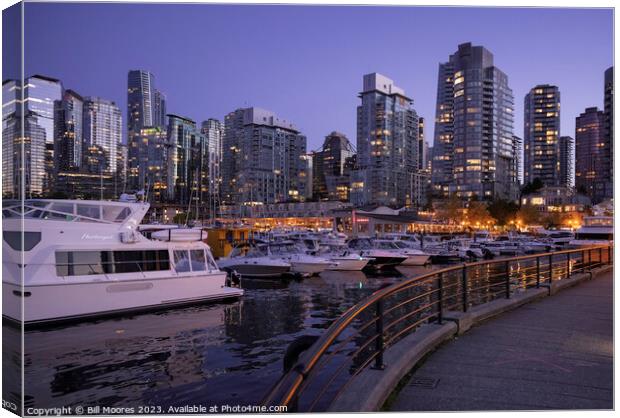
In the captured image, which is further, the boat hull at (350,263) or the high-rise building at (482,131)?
the high-rise building at (482,131)

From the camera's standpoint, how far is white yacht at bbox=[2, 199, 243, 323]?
48.9 ft

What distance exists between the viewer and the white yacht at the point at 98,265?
1491 centimetres

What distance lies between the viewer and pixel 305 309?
20.2 m

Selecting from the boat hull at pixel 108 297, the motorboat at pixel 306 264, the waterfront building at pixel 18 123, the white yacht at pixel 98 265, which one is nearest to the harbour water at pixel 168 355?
the boat hull at pixel 108 297

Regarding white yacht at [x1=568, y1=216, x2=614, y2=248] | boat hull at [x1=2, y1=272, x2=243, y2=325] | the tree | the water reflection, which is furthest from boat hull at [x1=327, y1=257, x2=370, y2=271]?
the tree

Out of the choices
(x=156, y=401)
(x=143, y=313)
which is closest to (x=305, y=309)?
(x=143, y=313)

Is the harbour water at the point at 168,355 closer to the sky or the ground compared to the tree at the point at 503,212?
closer to the ground

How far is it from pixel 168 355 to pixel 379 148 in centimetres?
18380

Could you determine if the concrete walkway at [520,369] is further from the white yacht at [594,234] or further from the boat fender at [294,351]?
the white yacht at [594,234]

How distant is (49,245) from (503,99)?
577ft

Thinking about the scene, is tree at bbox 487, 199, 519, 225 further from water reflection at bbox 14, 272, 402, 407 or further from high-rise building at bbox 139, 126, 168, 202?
water reflection at bbox 14, 272, 402, 407

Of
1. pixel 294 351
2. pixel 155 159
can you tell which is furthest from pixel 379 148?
pixel 294 351

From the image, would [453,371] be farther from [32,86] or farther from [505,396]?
[32,86]

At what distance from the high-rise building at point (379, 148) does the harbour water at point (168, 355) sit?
553ft
